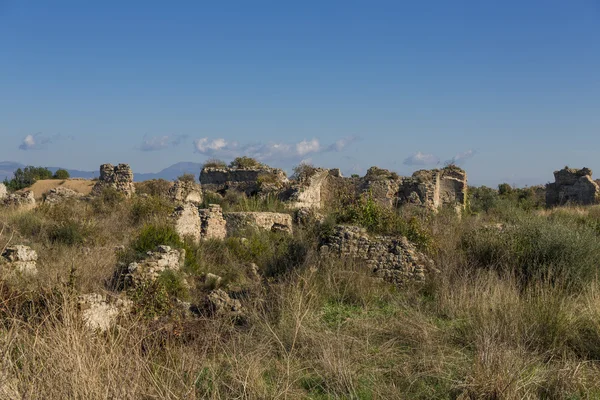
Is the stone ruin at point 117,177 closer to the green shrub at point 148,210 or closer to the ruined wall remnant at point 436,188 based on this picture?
→ the green shrub at point 148,210

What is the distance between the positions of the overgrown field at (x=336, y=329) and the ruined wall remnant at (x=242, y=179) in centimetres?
1217

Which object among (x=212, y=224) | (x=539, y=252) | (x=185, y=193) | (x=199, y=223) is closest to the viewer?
(x=539, y=252)

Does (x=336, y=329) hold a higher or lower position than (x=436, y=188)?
lower

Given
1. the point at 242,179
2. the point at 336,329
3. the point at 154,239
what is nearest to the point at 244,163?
the point at 242,179

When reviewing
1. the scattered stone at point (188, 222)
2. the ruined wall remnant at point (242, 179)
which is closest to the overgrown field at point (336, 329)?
the scattered stone at point (188, 222)

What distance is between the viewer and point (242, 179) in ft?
86.4

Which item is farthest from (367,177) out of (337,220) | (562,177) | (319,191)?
(562,177)

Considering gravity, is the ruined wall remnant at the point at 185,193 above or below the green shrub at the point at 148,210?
above

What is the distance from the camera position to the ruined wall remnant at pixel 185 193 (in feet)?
69.4

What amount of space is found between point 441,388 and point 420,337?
3.88 feet

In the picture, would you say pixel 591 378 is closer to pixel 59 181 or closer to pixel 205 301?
pixel 205 301

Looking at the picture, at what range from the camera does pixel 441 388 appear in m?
4.47

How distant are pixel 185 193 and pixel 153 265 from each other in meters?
13.2

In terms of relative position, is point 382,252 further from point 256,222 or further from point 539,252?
point 256,222
